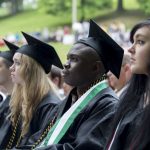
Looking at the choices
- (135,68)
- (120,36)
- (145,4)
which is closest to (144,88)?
(135,68)

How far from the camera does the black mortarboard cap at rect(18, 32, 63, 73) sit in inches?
179

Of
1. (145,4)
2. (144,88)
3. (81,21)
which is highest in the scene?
(144,88)

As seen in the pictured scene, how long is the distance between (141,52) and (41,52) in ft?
6.37

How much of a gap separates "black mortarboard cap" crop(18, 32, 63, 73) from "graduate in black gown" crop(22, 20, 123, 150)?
33.1 inches

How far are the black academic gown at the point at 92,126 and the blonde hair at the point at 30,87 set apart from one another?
→ 3.07ft

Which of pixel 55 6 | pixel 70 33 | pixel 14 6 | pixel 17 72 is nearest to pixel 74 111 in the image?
pixel 17 72

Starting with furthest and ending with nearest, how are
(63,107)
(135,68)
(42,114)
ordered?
(42,114), (63,107), (135,68)

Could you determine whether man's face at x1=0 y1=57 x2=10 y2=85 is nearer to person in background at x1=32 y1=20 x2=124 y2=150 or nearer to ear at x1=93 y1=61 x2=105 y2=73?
person in background at x1=32 y1=20 x2=124 y2=150

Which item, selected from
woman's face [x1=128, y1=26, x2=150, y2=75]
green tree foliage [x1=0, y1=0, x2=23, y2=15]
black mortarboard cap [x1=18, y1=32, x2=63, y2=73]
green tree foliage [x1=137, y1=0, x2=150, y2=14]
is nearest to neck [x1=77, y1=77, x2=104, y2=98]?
woman's face [x1=128, y1=26, x2=150, y2=75]

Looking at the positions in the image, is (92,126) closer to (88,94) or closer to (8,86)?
(88,94)

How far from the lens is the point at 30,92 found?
4.44 meters

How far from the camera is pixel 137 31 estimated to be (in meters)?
2.91

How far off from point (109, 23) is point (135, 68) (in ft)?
68.3

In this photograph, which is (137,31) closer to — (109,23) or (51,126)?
(51,126)
